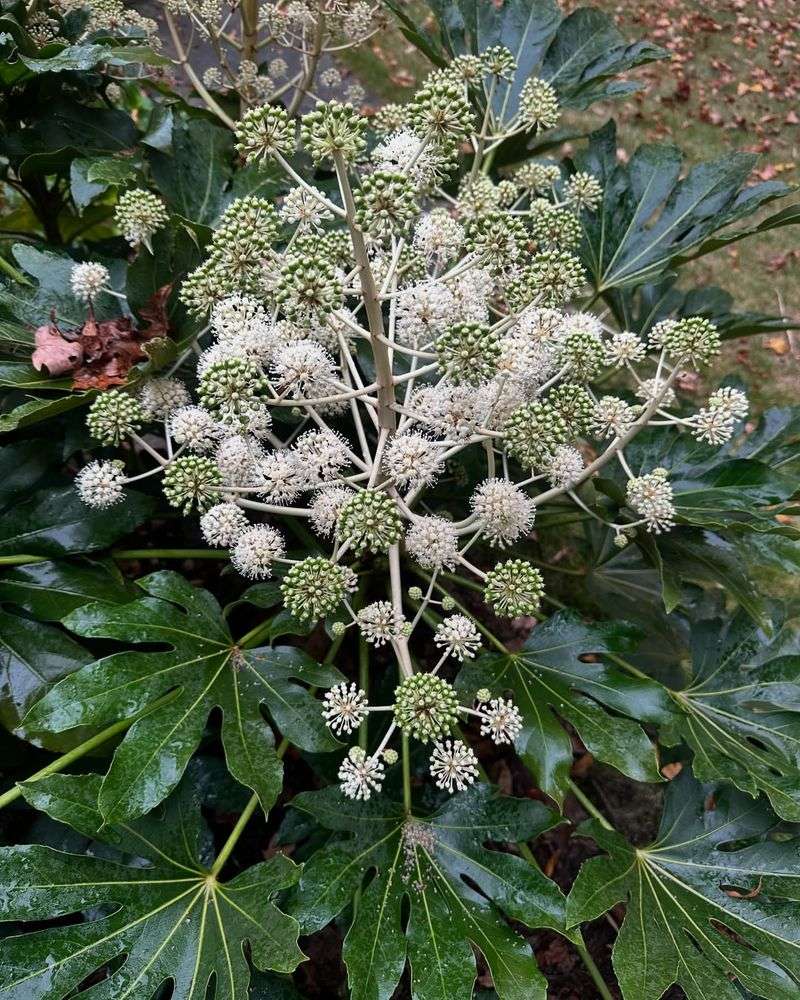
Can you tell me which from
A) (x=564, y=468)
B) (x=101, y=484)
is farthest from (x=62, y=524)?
(x=564, y=468)

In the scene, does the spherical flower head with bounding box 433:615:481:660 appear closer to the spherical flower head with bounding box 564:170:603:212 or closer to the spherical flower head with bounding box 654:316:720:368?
the spherical flower head with bounding box 654:316:720:368

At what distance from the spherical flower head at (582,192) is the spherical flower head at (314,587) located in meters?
1.65

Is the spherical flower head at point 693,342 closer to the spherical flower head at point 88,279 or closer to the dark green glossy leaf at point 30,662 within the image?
the spherical flower head at point 88,279

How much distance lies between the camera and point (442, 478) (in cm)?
310

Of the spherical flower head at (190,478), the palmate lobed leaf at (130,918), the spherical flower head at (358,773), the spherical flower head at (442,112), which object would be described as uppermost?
the spherical flower head at (442,112)

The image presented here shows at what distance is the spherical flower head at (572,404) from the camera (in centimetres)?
204

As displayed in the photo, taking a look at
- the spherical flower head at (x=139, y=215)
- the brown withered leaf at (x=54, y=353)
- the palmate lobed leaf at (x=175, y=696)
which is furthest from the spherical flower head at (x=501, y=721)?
the spherical flower head at (x=139, y=215)

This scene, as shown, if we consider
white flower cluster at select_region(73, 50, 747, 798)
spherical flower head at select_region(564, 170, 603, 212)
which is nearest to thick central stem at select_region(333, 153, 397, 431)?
white flower cluster at select_region(73, 50, 747, 798)

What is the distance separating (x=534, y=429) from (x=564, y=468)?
21 cm

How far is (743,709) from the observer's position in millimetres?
2400

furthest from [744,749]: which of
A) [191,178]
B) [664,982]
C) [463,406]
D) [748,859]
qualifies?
[191,178]

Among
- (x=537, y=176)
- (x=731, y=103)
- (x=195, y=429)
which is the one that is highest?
(x=537, y=176)

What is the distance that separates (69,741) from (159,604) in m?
0.43

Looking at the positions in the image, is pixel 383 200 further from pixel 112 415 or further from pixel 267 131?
pixel 112 415
